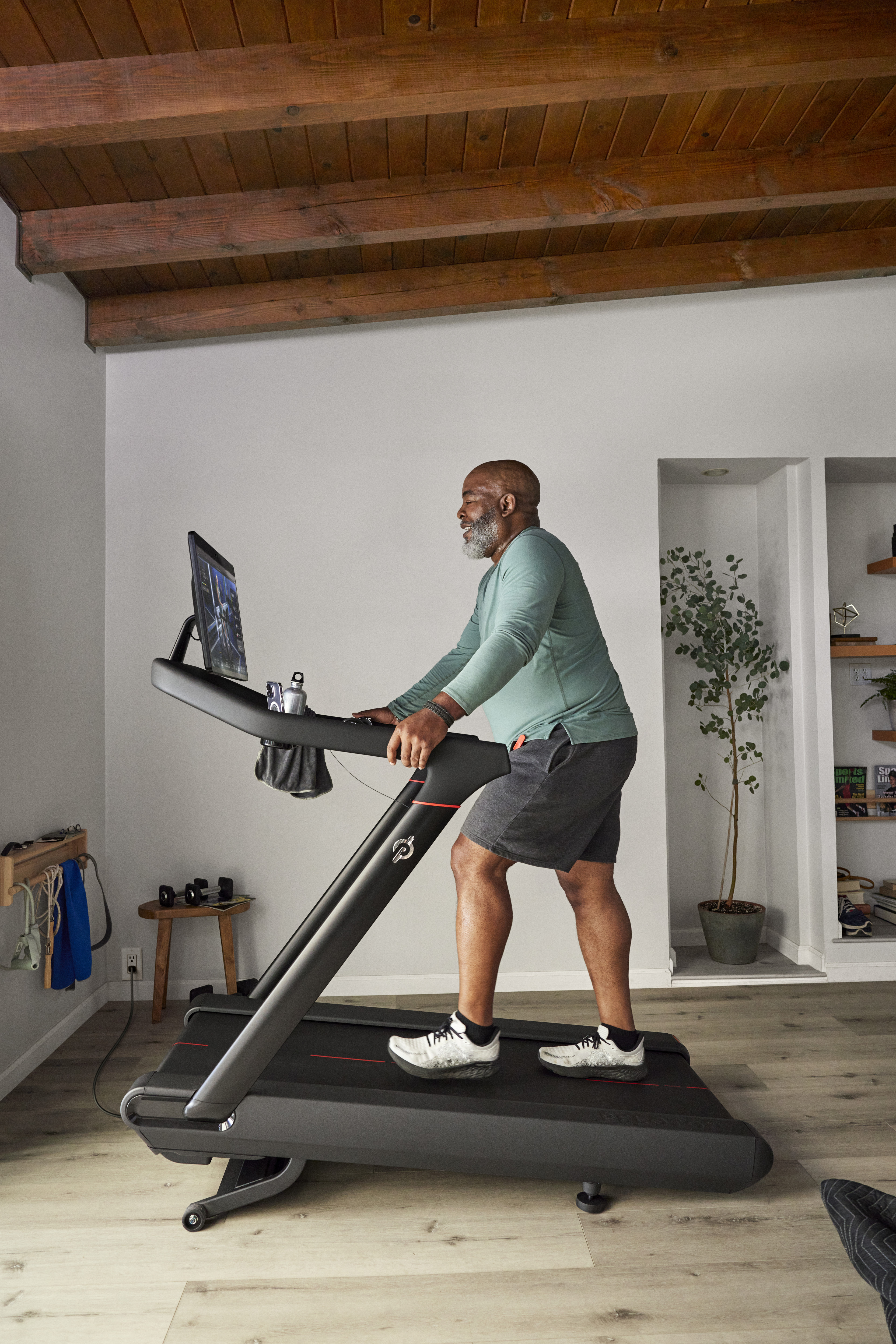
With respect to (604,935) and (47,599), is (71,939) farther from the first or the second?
(604,935)

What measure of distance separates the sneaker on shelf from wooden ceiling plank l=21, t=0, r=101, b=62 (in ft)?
12.4

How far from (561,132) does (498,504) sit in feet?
4.39

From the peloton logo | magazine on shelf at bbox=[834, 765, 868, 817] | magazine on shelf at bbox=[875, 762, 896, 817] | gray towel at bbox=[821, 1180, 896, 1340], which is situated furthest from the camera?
magazine on shelf at bbox=[875, 762, 896, 817]

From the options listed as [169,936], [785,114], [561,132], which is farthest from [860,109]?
[169,936]

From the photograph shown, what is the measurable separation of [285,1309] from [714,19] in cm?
296

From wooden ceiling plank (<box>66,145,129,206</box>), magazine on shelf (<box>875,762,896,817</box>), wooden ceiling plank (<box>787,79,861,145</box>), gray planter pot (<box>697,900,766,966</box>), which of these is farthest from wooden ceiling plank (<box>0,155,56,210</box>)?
magazine on shelf (<box>875,762,896,817</box>)

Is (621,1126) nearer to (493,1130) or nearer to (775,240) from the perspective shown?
(493,1130)

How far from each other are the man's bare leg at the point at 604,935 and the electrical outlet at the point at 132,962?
2.00 m

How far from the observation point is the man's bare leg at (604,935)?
208 centimetres

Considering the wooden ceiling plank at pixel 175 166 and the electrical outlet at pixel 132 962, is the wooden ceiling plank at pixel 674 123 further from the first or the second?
the electrical outlet at pixel 132 962

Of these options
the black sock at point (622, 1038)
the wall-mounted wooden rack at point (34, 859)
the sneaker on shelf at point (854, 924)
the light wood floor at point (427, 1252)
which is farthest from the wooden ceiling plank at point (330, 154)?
the sneaker on shelf at point (854, 924)

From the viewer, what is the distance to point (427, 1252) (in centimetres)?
173

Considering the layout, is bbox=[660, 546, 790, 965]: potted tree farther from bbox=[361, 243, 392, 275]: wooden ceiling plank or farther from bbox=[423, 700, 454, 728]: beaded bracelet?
bbox=[423, 700, 454, 728]: beaded bracelet

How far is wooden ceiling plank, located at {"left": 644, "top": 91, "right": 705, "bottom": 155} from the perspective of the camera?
8.45 ft
